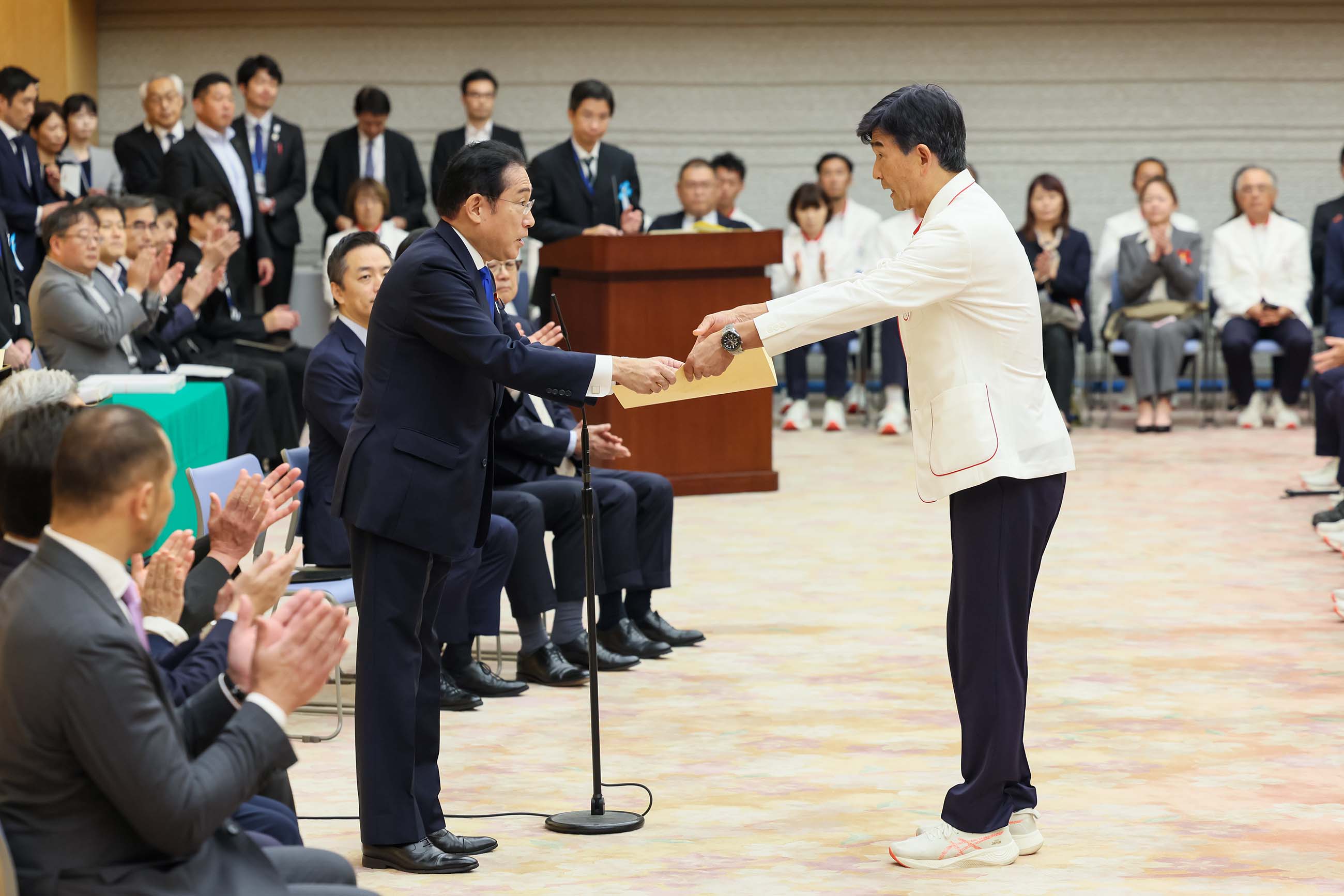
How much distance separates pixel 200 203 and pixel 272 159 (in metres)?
1.07

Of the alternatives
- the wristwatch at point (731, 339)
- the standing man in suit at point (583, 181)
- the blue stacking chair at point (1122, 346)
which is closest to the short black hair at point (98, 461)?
the wristwatch at point (731, 339)

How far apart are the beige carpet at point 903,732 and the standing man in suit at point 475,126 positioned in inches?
145

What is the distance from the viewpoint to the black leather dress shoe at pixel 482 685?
4.75 meters

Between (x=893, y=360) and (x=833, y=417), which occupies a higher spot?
(x=893, y=360)

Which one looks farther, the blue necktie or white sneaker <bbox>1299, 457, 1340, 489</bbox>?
white sneaker <bbox>1299, 457, 1340, 489</bbox>

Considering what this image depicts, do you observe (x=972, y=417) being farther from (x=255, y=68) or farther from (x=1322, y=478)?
(x=255, y=68)

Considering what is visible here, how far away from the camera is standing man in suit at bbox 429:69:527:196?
987 cm

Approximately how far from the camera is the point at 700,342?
141 inches

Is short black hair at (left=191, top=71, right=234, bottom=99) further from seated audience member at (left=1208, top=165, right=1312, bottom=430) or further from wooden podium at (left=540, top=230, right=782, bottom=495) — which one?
seated audience member at (left=1208, top=165, right=1312, bottom=430)

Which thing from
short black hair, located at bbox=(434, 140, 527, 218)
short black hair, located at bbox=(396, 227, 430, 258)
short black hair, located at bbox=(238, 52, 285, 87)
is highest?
short black hair, located at bbox=(238, 52, 285, 87)

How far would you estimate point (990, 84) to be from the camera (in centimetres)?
1203

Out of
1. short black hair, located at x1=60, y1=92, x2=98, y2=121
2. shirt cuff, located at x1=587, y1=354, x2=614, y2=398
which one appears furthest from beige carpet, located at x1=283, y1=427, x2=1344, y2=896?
short black hair, located at x1=60, y1=92, x2=98, y2=121

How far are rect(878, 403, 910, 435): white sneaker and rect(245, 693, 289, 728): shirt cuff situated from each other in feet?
26.6

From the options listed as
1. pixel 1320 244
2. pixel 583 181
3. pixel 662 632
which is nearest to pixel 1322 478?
pixel 1320 244
